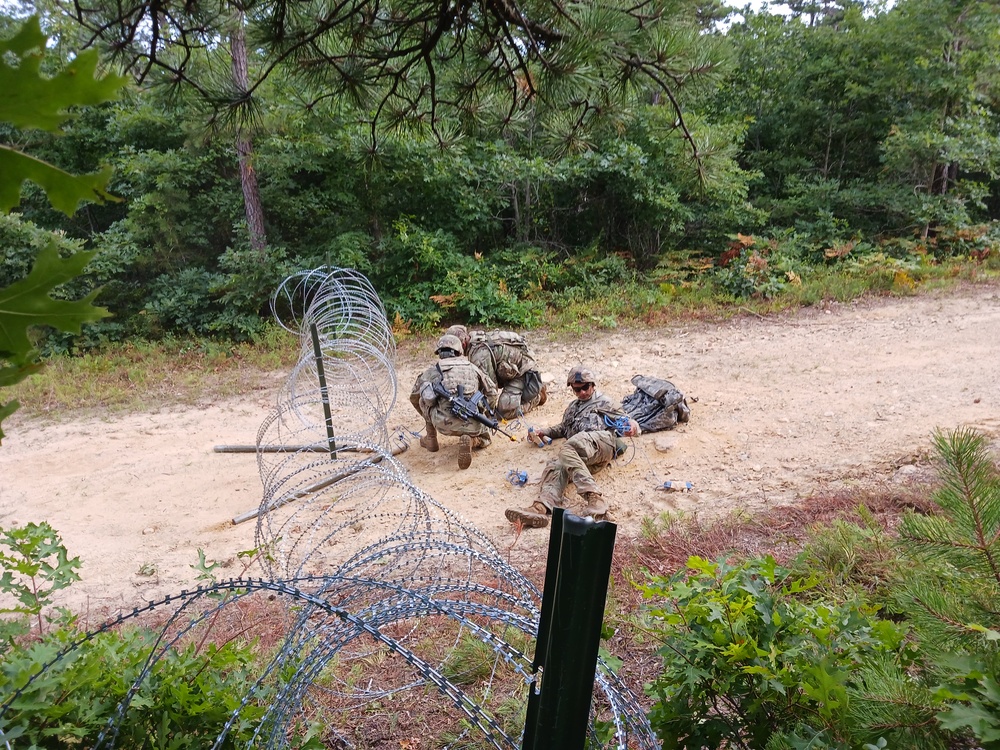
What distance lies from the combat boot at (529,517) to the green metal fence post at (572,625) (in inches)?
150

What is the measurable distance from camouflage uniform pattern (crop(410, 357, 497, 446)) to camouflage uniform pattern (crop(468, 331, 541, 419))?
0.47 metres

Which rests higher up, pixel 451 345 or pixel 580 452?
pixel 451 345

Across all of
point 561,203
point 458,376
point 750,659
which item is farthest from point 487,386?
point 561,203

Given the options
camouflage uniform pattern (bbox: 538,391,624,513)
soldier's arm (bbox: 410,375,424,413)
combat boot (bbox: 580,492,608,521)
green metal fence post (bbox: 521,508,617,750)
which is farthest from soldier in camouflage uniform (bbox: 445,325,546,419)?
green metal fence post (bbox: 521,508,617,750)

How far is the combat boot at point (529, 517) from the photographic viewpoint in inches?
204

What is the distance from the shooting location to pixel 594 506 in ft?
17.2

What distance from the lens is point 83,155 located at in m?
13.0

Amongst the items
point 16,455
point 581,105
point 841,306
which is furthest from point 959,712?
point 841,306

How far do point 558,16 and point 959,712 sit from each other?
285 centimetres

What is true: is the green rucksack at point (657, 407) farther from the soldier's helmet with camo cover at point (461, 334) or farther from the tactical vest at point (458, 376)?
the soldier's helmet with camo cover at point (461, 334)

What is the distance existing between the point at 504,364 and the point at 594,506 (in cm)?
241

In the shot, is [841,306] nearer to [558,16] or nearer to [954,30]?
[954,30]

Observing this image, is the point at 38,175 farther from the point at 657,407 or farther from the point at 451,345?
the point at 657,407

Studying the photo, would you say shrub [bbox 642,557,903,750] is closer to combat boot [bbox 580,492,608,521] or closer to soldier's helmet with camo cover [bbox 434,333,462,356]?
combat boot [bbox 580,492,608,521]
